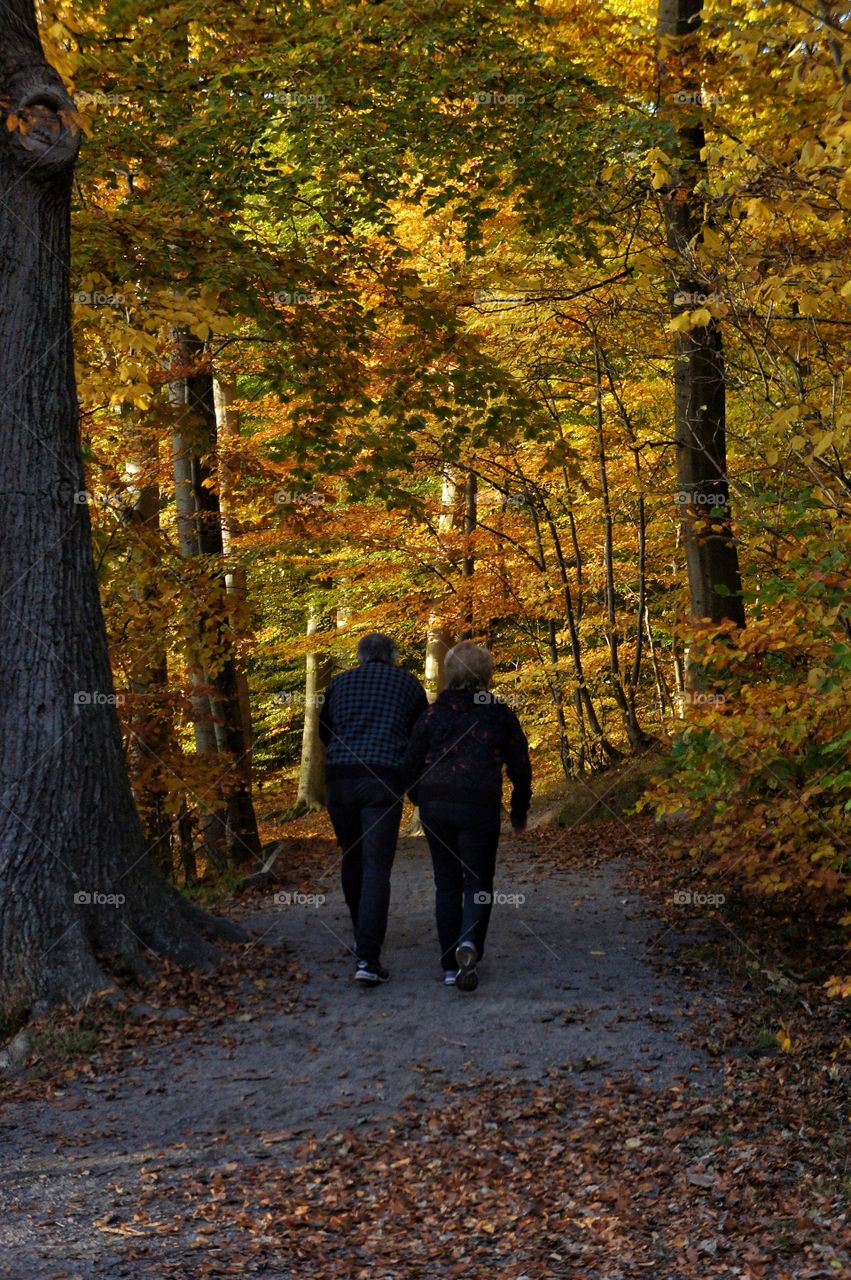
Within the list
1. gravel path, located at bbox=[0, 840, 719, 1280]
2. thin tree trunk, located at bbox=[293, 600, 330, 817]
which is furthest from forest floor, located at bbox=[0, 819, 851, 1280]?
thin tree trunk, located at bbox=[293, 600, 330, 817]

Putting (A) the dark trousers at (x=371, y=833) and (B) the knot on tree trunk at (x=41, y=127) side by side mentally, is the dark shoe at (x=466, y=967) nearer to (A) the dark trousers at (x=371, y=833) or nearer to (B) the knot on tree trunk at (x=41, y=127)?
(A) the dark trousers at (x=371, y=833)

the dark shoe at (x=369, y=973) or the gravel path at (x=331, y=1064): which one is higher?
the dark shoe at (x=369, y=973)

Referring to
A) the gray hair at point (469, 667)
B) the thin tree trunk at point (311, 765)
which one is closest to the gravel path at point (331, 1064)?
the gray hair at point (469, 667)

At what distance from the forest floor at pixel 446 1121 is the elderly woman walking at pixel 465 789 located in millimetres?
362

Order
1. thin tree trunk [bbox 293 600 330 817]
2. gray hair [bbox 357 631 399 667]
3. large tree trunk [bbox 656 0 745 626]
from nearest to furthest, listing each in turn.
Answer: gray hair [bbox 357 631 399 667] < large tree trunk [bbox 656 0 745 626] < thin tree trunk [bbox 293 600 330 817]

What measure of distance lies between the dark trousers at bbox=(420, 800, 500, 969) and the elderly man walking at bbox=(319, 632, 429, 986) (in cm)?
29

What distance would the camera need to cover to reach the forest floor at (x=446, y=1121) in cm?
475

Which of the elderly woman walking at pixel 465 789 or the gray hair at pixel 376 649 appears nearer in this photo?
the elderly woman walking at pixel 465 789

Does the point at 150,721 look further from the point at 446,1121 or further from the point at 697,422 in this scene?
the point at 446,1121

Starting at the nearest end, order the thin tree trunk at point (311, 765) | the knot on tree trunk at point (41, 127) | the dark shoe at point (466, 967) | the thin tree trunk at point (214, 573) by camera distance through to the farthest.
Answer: the knot on tree trunk at point (41, 127), the dark shoe at point (466, 967), the thin tree trunk at point (214, 573), the thin tree trunk at point (311, 765)

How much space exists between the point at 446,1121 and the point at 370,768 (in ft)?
8.47

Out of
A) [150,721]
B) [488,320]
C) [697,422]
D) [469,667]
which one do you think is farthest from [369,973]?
[488,320]

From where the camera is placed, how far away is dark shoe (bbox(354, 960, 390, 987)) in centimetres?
805

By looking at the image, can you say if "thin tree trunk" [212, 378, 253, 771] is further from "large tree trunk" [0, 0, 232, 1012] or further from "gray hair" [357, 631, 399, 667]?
"large tree trunk" [0, 0, 232, 1012]
